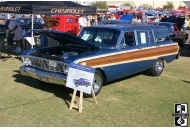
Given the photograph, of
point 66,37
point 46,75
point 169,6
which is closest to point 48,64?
point 46,75

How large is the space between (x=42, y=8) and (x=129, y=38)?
4344mm

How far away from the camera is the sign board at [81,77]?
20.4ft

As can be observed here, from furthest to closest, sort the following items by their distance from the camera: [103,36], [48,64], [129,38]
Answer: [129,38], [103,36], [48,64]

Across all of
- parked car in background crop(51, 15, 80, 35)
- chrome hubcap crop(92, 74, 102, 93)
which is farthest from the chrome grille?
parked car in background crop(51, 15, 80, 35)

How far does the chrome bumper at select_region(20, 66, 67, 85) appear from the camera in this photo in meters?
6.82

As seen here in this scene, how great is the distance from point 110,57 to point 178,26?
14.9 m

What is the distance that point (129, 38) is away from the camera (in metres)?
8.52

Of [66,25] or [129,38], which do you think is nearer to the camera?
[129,38]

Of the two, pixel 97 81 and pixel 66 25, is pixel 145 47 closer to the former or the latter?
pixel 97 81

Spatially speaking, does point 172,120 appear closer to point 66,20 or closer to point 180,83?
point 180,83

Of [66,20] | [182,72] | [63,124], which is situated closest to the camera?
Answer: [63,124]

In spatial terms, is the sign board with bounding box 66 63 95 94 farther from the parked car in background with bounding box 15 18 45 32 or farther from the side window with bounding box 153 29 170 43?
the parked car in background with bounding box 15 18 45 32

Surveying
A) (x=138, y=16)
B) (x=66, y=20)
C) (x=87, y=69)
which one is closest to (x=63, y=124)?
(x=87, y=69)

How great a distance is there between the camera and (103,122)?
5.71m
